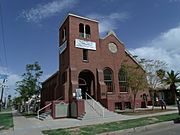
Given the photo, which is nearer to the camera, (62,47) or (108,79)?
(108,79)

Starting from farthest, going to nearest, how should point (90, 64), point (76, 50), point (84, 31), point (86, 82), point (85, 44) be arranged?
1. point (86, 82)
2. point (84, 31)
3. point (85, 44)
4. point (90, 64)
5. point (76, 50)

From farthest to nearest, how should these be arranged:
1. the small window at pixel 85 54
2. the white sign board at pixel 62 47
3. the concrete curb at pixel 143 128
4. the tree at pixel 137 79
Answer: the white sign board at pixel 62 47
the small window at pixel 85 54
the tree at pixel 137 79
the concrete curb at pixel 143 128

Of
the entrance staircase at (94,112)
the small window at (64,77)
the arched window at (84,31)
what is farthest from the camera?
the arched window at (84,31)

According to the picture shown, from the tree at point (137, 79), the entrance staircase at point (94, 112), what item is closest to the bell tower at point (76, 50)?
the entrance staircase at point (94, 112)

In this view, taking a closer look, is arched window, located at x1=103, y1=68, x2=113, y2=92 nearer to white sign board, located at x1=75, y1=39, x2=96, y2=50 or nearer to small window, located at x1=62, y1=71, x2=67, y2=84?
white sign board, located at x1=75, y1=39, x2=96, y2=50

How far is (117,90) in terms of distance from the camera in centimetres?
2939

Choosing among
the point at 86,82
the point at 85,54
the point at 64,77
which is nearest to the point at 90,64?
the point at 85,54

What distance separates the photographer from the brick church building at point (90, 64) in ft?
85.7

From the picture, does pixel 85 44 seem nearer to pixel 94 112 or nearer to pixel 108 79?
pixel 108 79

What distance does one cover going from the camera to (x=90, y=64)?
90.7 ft

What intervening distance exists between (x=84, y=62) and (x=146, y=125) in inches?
622

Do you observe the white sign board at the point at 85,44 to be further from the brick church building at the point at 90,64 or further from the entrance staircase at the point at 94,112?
the entrance staircase at the point at 94,112

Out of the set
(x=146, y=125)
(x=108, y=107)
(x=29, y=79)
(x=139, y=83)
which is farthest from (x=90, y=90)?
(x=146, y=125)

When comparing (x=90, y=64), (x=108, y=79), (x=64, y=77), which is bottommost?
(x=108, y=79)
